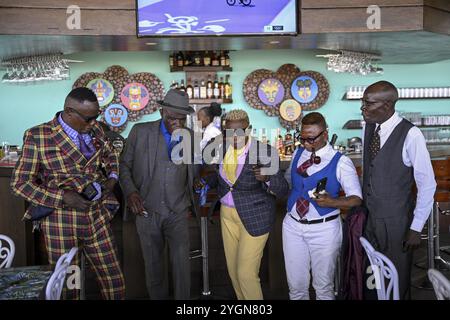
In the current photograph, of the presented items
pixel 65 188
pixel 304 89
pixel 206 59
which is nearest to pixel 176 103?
pixel 65 188

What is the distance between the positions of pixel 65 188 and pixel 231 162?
43.1 inches

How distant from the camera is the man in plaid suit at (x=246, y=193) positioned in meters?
3.51

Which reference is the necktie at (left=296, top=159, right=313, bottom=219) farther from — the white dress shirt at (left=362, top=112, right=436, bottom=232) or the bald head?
the white dress shirt at (left=362, top=112, right=436, bottom=232)

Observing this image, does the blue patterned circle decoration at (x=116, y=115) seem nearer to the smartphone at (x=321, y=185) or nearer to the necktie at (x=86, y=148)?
the necktie at (x=86, y=148)

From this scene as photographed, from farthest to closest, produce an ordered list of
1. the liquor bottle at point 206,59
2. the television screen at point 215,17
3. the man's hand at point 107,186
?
the liquor bottle at point 206,59 < the television screen at point 215,17 < the man's hand at point 107,186

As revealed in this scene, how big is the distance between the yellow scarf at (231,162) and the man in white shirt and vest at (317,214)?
47 cm

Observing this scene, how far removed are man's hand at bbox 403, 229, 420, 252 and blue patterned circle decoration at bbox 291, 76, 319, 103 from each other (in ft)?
18.5

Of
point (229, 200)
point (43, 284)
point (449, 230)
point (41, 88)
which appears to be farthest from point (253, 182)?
point (41, 88)

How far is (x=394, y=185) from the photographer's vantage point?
10.3 ft

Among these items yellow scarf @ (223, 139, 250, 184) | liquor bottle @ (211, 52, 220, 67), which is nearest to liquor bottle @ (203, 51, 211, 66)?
liquor bottle @ (211, 52, 220, 67)

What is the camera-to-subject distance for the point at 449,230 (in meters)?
6.71

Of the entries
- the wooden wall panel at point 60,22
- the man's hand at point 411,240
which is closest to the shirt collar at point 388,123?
the man's hand at point 411,240

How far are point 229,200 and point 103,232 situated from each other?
0.86 metres
